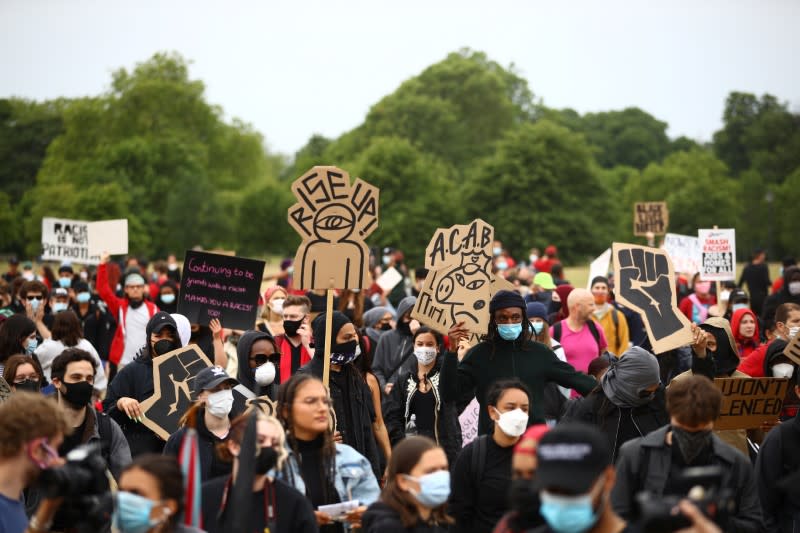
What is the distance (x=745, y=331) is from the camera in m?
11.2

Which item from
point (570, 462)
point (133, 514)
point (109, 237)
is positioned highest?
point (109, 237)

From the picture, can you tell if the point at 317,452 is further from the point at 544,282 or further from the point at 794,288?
the point at 794,288

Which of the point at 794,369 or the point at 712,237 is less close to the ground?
the point at 712,237

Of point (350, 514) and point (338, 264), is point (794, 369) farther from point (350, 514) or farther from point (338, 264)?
point (350, 514)

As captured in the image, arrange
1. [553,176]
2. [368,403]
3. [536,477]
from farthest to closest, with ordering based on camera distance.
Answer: [553,176], [368,403], [536,477]

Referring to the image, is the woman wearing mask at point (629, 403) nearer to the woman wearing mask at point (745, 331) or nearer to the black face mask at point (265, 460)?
the black face mask at point (265, 460)

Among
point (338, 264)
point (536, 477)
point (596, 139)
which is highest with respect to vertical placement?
point (596, 139)

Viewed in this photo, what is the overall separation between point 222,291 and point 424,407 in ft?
10.2

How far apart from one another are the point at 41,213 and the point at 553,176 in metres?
30.1

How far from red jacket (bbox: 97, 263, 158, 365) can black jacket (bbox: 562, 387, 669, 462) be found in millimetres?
6844

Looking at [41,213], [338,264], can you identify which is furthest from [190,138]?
[338,264]

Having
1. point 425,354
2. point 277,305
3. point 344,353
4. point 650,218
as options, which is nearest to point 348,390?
point 344,353

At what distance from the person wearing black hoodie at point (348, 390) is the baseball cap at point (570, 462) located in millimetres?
3467

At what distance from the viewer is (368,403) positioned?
7516 mm
